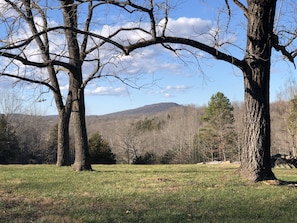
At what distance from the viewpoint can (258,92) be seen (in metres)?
9.00

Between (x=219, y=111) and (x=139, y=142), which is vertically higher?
(x=219, y=111)

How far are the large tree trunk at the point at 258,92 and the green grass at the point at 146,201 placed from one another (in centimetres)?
59

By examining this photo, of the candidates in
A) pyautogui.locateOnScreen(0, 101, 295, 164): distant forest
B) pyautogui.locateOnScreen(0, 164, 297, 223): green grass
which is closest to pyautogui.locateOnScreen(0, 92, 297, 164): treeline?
A: pyautogui.locateOnScreen(0, 101, 295, 164): distant forest

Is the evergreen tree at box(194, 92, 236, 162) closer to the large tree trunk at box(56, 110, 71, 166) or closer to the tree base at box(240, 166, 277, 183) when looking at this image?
the large tree trunk at box(56, 110, 71, 166)

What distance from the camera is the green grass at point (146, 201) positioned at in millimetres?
→ 5395

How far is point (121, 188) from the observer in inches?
322

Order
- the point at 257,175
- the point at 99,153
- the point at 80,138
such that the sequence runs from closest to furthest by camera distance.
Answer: the point at 257,175 < the point at 80,138 < the point at 99,153

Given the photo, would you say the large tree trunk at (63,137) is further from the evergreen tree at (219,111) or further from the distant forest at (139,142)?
the evergreen tree at (219,111)

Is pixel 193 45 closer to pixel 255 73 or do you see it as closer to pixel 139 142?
pixel 255 73

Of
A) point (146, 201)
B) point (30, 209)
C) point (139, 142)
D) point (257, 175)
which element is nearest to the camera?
point (30, 209)

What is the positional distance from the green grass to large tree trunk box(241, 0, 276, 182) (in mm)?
592

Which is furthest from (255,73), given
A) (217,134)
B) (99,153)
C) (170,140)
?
(170,140)

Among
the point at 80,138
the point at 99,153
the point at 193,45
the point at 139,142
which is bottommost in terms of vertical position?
the point at 99,153

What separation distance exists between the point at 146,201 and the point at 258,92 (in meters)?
4.15
